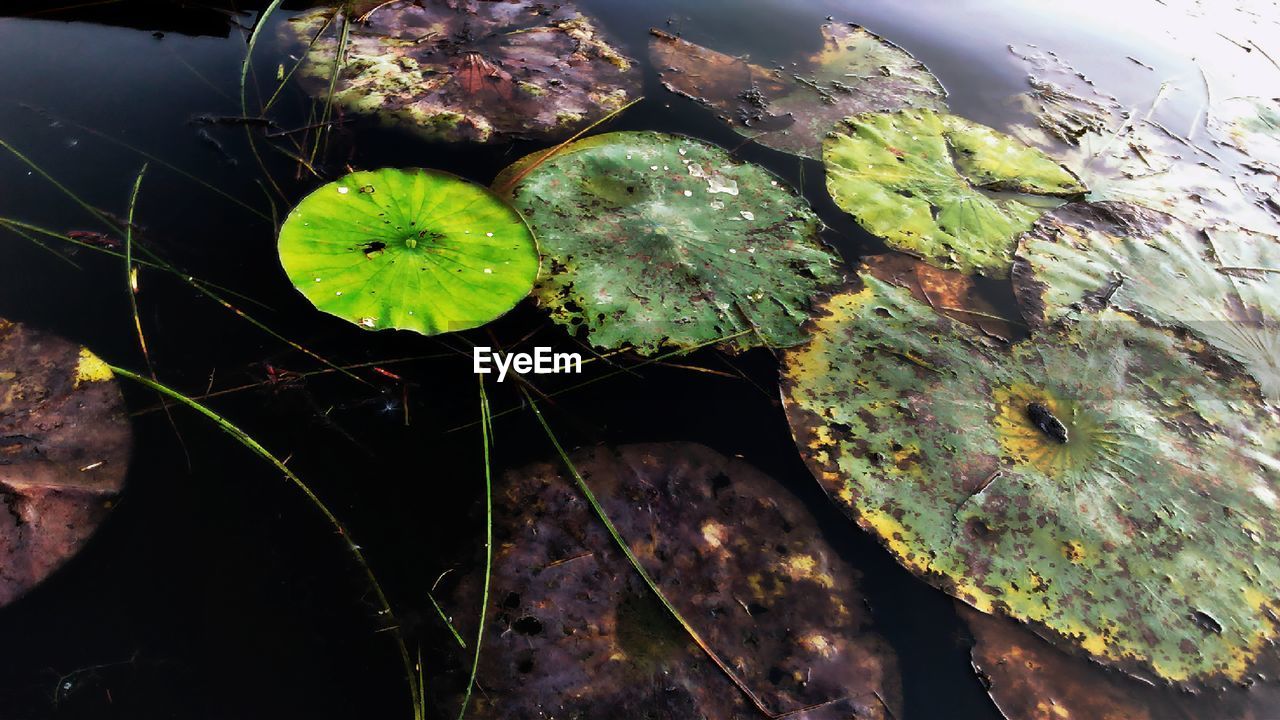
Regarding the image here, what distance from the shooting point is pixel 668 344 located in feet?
6.51

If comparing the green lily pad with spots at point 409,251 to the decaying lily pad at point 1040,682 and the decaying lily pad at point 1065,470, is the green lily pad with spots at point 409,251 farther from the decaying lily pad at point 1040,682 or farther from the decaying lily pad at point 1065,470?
the decaying lily pad at point 1040,682

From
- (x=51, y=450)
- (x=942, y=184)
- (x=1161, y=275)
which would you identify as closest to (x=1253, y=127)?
(x=1161, y=275)

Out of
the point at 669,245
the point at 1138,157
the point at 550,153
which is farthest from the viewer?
the point at 1138,157

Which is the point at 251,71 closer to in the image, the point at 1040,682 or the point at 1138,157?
the point at 1040,682

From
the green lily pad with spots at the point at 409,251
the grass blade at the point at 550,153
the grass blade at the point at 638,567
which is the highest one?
the grass blade at the point at 550,153

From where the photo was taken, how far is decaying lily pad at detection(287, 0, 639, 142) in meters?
2.66

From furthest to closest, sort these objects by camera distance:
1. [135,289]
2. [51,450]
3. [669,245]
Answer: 1. [669,245]
2. [135,289]
3. [51,450]

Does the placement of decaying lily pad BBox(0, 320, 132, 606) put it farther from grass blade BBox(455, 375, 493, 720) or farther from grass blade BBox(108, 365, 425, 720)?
grass blade BBox(455, 375, 493, 720)

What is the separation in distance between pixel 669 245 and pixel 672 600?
1348 millimetres

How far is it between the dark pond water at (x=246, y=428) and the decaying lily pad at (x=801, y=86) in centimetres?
28

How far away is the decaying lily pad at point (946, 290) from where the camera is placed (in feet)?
7.50

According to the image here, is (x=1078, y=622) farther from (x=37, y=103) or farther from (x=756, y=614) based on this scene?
(x=37, y=103)

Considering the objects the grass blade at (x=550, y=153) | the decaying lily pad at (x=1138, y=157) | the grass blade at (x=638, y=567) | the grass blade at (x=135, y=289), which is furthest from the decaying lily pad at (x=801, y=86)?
the grass blade at (x=135, y=289)

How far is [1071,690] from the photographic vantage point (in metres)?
1.48
